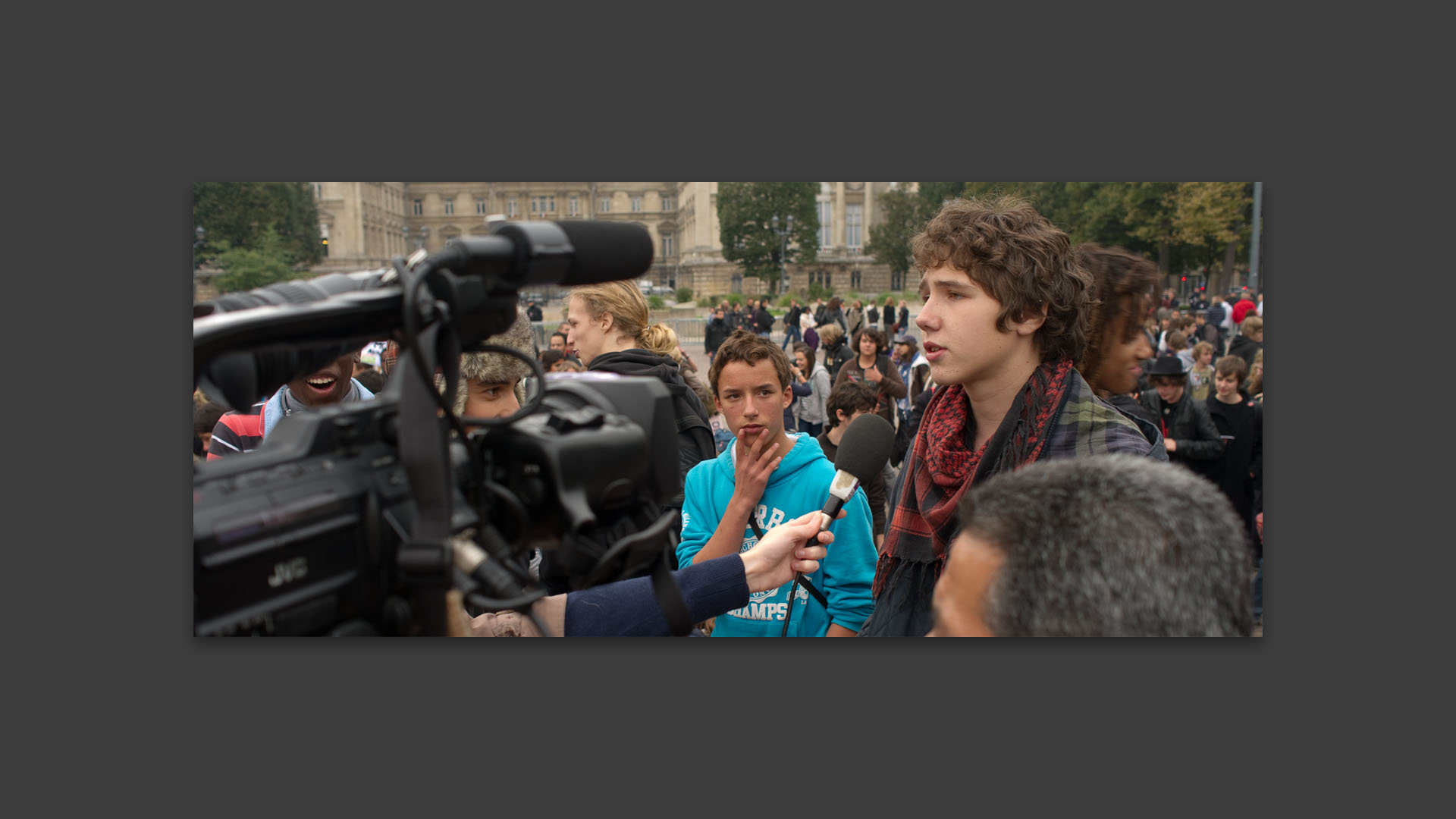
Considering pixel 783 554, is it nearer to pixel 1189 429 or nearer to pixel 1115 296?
pixel 1115 296

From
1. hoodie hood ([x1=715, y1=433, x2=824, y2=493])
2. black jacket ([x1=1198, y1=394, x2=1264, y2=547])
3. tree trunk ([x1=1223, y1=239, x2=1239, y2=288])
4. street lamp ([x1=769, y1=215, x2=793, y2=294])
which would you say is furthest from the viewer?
street lamp ([x1=769, y1=215, x2=793, y2=294])

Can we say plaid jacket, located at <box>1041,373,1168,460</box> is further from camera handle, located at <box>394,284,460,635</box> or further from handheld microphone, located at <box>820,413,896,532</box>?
camera handle, located at <box>394,284,460,635</box>

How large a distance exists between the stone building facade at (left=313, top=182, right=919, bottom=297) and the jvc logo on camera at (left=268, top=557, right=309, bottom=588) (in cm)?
41

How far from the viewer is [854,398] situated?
4770 mm

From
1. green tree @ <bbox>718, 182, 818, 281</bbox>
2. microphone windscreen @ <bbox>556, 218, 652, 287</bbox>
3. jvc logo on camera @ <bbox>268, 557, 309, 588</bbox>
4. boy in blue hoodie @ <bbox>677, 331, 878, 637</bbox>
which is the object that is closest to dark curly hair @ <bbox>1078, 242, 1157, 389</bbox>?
boy in blue hoodie @ <bbox>677, 331, 878, 637</bbox>

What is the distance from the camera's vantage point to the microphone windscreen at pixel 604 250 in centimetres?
133

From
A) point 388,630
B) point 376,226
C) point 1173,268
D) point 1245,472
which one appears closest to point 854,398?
point 1245,472

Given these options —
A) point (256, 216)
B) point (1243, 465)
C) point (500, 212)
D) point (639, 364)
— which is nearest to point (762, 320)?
point (256, 216)

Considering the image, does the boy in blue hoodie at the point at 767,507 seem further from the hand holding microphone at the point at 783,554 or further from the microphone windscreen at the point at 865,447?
→ the hand holding microphone at the point at 783,554

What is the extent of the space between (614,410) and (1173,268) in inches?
552

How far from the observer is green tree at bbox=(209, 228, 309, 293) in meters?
4.13

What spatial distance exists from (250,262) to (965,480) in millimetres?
4889

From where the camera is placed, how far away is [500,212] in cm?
167

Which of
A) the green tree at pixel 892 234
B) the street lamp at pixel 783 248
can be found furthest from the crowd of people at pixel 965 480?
the street lamp at pixel 783 248
